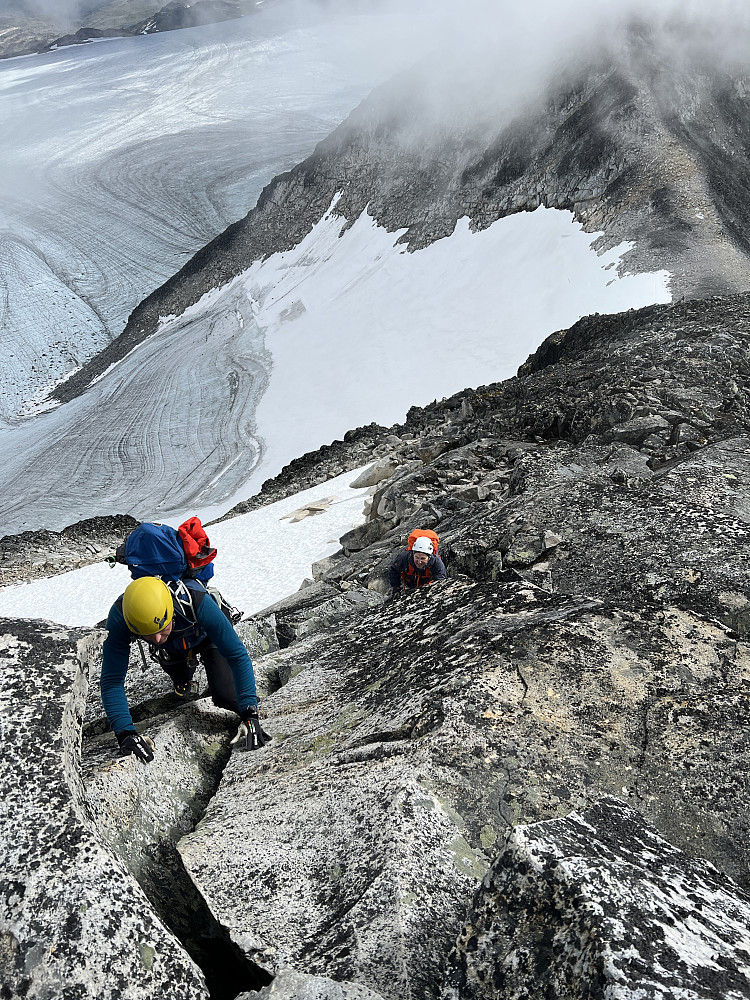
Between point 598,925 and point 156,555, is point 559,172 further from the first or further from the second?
point 598,925

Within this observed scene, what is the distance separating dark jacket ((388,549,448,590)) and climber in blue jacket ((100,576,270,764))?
96.3 inches

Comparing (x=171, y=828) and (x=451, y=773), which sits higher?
(x=451, y=773)

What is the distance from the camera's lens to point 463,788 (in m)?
3.71

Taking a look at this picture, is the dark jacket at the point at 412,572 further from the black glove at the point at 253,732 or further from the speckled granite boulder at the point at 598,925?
the speckled granite boulder at the point at 598,925

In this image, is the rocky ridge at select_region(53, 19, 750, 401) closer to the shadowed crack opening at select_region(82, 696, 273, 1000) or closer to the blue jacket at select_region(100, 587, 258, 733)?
the blue jacket at select_region(100, 587, 258, 733)

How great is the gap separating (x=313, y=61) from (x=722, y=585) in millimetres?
130603

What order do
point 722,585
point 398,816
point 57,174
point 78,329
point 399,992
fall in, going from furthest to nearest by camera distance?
1. point 57,174
2. point 78,329
3. point 722,585
4. point 398,816
5. point 399,992

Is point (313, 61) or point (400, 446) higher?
point (313, 61)

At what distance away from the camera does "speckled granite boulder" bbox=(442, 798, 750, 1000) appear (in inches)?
97.3


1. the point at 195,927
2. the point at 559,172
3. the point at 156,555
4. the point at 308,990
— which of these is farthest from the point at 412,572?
the point at 559,172

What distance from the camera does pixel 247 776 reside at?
4.49m

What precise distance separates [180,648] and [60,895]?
212 cm

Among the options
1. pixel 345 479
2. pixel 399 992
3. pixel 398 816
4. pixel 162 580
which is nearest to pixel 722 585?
pixel 398 816

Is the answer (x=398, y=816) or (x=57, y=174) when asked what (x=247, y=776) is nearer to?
(x=398, y=816)
